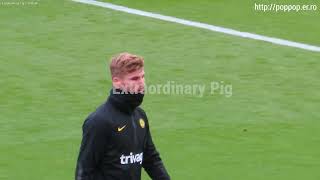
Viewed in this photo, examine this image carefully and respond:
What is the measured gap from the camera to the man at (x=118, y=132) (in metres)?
5.60

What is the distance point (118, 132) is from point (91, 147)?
0.20m

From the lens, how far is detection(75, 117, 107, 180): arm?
5.64 meters

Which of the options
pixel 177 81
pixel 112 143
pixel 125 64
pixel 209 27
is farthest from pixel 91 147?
pixel 209 27

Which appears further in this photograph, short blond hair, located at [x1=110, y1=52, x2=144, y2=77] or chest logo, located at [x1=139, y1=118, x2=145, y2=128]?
chest logo, located at [x1=139, y1=118, x2=145, y2=128]

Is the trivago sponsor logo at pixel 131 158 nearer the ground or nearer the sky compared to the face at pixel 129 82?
nearer the ground

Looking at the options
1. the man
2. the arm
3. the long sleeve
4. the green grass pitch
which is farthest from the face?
the green grass pitch

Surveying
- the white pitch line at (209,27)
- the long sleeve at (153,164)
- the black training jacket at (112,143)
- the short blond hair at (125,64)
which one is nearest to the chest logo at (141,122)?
the black training jacket at (112,143)

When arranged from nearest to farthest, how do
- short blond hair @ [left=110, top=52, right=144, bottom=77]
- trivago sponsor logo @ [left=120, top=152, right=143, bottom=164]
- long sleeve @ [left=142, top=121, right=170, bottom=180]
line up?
short blond hair @ [left=110, top=52, right=144, bottom=77], trivago sponsor logo @ [left=120, top=152, right=143, bottom=164], long sleeve @ [left=142, top=121, right=170, bottom=180]

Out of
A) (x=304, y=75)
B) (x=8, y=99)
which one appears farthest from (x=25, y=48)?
(x=304, y=75)

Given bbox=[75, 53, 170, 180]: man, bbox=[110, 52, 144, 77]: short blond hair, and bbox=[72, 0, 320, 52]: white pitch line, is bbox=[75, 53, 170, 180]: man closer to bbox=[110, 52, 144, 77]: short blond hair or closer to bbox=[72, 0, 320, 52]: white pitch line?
bbox=[110, 52, 144, 77]: short blond hair

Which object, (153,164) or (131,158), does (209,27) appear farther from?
(131,158)

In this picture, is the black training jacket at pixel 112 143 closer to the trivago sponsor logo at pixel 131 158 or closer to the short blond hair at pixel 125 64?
the trivago sponsor logo at pixel 131 158

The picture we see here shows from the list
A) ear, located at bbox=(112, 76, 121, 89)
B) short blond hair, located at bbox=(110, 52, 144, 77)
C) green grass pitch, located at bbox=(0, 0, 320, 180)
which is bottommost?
green grass pitch, located at bbox=(0, 0, 320, 180)

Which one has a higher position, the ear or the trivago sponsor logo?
the ear
